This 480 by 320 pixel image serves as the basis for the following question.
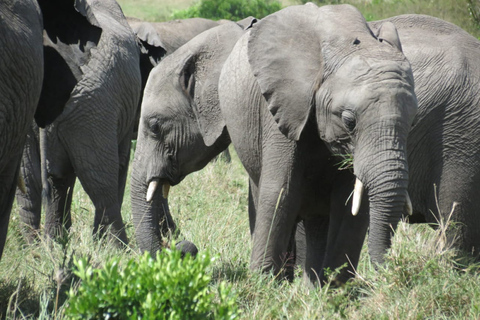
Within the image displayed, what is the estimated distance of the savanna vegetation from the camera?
122 inches

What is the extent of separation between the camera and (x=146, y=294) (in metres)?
3.12

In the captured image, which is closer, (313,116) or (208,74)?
(313,116)

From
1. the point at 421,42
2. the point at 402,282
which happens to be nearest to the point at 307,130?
the point at 402,282

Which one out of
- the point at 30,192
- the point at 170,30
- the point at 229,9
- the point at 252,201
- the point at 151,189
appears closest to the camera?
the point at 252,201

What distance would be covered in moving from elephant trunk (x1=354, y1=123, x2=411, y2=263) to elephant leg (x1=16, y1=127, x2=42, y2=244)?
3379mm

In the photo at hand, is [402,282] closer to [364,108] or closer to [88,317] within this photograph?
[364,108]

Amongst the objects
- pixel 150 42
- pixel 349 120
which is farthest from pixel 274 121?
pixel 150 42

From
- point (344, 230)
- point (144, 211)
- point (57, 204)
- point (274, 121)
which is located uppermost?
point (274, 121)

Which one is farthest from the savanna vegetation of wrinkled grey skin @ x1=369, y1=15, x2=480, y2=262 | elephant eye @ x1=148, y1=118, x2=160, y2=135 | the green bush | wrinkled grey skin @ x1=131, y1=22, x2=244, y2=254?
elephant eye @ x1=148, y1=118, x2=160, y2=135

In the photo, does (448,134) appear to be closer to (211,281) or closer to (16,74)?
(211,281)

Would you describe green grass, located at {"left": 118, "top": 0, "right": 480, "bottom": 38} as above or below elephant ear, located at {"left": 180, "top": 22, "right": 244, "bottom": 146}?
below

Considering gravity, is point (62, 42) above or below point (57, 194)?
above

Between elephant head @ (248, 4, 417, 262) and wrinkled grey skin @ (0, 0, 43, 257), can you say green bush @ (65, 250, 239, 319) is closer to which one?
wrinkled grey skin @ (0, 0, 43, 257)

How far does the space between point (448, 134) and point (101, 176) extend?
2593 millimetres
